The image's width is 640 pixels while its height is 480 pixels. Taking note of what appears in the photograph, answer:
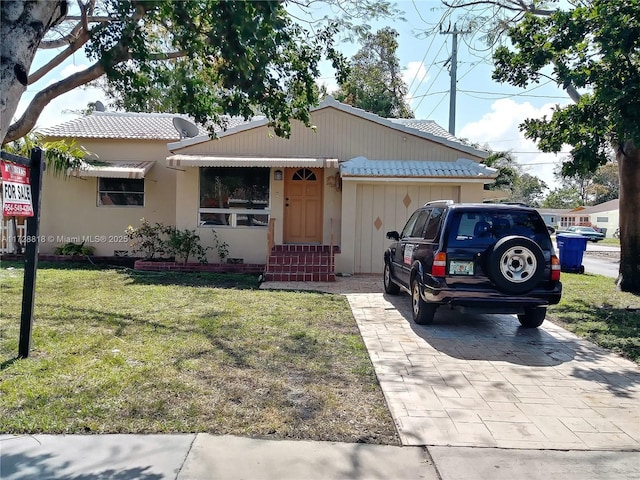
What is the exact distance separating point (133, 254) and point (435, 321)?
980 cm

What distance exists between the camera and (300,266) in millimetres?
11625

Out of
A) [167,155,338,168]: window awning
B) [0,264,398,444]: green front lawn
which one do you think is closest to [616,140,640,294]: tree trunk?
[167,155,338,168]: window awning

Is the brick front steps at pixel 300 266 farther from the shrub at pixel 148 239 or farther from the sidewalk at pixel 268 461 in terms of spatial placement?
the sidewalk at pixel 268 461

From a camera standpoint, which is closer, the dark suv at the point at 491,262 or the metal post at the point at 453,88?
the dark suv at the point at 491,262

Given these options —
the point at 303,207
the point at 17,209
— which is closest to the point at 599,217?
the point at 303,207

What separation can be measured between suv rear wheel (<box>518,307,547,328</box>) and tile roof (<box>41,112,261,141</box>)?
946 cm

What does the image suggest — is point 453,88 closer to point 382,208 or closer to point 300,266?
point 382,208

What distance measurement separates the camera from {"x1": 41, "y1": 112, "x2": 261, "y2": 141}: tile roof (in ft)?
47.4

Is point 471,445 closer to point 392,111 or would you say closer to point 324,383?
point 324,383

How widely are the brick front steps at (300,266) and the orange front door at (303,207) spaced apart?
1.00 m

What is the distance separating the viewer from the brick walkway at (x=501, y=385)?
3758mm

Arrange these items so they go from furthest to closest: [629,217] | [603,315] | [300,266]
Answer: [300,266] < [629,217] < [603,315]

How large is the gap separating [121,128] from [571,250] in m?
14.6

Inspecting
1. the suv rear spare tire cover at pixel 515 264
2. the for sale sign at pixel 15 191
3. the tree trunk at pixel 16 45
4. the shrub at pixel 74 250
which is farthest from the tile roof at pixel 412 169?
the tree trunk at pixel 16 45
